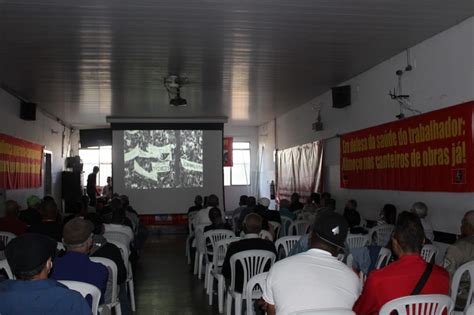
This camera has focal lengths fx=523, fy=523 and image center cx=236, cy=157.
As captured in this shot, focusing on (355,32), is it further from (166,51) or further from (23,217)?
(23,217)

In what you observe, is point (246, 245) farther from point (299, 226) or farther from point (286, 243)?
point (299, 226)

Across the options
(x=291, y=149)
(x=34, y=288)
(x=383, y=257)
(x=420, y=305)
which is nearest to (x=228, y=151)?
(x=291, y=149)

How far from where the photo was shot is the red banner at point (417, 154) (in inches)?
216

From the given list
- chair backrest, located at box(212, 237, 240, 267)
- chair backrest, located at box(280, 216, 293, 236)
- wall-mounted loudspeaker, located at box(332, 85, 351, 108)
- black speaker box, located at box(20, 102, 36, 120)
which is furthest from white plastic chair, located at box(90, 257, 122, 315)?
black speaker box, located at box(20, 102, 36, 120)

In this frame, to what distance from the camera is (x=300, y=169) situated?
11.6 m

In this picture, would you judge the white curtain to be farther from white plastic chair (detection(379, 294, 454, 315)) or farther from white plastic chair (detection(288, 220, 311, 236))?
white plastic chair (detection(379, 294, 454, 315))

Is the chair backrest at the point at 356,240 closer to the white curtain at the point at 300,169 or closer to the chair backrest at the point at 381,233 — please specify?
the chair backrest at the point at 381,233

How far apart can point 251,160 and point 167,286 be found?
1076 cm

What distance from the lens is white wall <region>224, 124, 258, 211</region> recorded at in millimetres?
16891

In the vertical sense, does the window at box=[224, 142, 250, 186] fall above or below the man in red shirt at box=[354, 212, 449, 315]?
above

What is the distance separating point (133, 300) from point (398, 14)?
4.00m

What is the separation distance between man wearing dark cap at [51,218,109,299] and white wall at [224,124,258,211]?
13.6 metres

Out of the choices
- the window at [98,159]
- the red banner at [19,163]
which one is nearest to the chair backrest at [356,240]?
the red banner at [19,163]

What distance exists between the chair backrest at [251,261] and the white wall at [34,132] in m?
6.18
